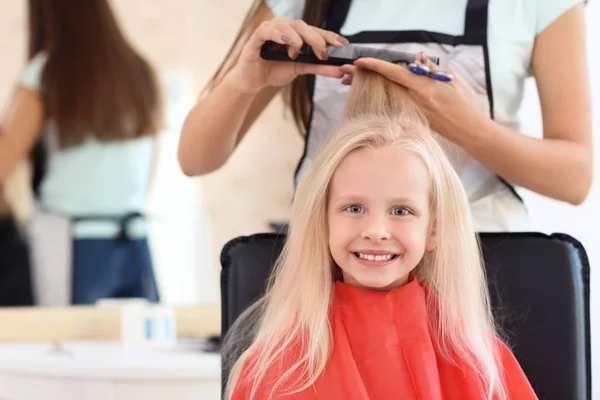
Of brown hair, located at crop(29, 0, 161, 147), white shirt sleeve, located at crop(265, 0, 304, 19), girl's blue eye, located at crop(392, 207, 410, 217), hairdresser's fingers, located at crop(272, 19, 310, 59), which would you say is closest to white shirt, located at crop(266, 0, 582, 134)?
white shirt sleeve, located at crop(265, 0, 304, 19)

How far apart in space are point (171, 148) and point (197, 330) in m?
0.47

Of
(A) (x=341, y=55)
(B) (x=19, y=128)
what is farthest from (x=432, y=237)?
(B) (x=19, y=128)

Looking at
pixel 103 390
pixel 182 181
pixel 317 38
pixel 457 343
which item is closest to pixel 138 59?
pixel 182 181

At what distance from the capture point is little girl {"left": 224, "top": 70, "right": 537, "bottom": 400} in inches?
41.2

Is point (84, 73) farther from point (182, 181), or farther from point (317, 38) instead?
point (317, 38)

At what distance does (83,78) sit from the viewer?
76.8 inches

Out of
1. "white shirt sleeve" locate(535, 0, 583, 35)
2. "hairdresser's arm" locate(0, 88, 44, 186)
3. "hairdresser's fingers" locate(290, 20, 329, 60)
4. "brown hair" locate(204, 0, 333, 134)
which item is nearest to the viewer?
"hairdresser's fingers" locate(290, 20, 329, 60)

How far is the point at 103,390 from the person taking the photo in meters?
1.59

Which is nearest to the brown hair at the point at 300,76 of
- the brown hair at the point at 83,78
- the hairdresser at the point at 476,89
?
the hairdresser at the point at 476,89

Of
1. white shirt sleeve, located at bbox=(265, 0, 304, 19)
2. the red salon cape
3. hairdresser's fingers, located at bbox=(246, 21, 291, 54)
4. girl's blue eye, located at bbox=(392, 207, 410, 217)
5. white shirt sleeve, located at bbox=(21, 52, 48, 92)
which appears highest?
white shirt sleeve, located at bbox=(265, 0, 304, 19)

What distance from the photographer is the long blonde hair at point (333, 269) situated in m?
1.08

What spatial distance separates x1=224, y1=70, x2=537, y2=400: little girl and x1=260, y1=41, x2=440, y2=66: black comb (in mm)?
32

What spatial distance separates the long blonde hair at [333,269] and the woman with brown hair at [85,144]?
87 centimetres

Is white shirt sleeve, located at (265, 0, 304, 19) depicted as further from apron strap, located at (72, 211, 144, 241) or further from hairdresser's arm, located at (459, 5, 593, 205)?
apron strap, located at (72, 211, 144, 241)
